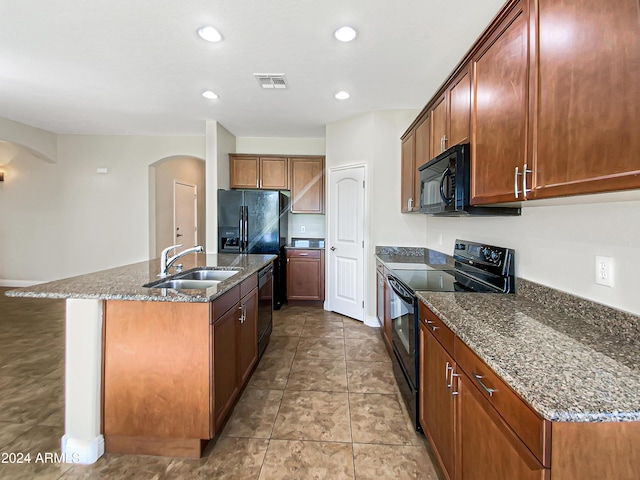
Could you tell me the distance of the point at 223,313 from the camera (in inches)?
69.6

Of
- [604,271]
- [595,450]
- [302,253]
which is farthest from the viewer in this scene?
[302,253]

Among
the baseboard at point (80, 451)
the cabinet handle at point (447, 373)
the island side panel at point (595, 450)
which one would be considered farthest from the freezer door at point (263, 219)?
the island side panel at point (595, 450)

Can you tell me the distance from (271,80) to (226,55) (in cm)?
55

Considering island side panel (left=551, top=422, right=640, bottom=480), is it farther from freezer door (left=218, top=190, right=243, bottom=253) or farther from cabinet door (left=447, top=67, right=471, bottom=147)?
freezer door (left=218, top=190, right=243, bottom=253)

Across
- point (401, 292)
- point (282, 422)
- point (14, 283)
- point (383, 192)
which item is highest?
point (383, 192)

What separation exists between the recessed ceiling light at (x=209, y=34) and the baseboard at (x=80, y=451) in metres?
2.64

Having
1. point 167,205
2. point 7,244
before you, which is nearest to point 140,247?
point 167,205

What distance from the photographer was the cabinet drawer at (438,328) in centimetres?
129

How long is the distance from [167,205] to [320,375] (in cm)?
465

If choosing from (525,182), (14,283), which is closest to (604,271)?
(525,182)

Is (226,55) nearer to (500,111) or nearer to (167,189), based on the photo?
(500,111)

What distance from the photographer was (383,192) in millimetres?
3742

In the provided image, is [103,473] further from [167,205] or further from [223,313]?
[167,205]

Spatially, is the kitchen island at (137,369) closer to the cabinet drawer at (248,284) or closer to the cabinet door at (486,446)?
the cabinet drawer at (248,284)
